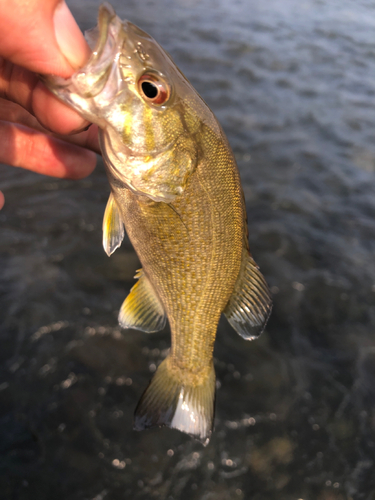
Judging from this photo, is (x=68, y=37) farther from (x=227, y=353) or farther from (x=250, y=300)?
(x=227, y=353)

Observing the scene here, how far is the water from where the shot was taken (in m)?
3.11

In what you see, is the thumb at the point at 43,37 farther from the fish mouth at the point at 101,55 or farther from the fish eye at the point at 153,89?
the fish eye at the point at 153,89

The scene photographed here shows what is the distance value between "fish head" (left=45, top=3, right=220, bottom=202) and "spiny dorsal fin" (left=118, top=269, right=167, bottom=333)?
2.21ft

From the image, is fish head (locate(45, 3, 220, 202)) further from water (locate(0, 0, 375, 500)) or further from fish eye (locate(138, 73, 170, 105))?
water (locate(0, 0, 375, 500))

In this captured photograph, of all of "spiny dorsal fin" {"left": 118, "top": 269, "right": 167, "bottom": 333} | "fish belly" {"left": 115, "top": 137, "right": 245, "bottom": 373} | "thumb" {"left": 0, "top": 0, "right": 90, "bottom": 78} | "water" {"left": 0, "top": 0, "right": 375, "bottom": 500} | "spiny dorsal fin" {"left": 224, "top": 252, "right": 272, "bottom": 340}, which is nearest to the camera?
"thumb" {"left": 0, "top": 0, "right": 90, "bottom": 78}

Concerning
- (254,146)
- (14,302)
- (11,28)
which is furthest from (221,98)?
(11,28)

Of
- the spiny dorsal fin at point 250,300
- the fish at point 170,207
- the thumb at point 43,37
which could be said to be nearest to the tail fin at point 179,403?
the fish at point 170,207

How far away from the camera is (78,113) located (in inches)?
60.5

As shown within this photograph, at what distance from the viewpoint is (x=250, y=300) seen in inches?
80.2

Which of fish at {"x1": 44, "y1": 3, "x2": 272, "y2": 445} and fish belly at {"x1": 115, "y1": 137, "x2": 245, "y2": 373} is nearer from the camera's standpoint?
fish at {"x1": 44, "y1": 3, "x2": 272, "y2": 445}

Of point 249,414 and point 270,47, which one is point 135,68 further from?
point 270,47

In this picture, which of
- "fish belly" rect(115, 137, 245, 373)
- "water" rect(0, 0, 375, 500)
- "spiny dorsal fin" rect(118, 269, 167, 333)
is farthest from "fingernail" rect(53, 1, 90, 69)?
"water" rect(0, 0, 375, 500)

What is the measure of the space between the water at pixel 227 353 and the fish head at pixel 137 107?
2.46m

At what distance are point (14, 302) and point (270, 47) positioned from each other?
10112mm
